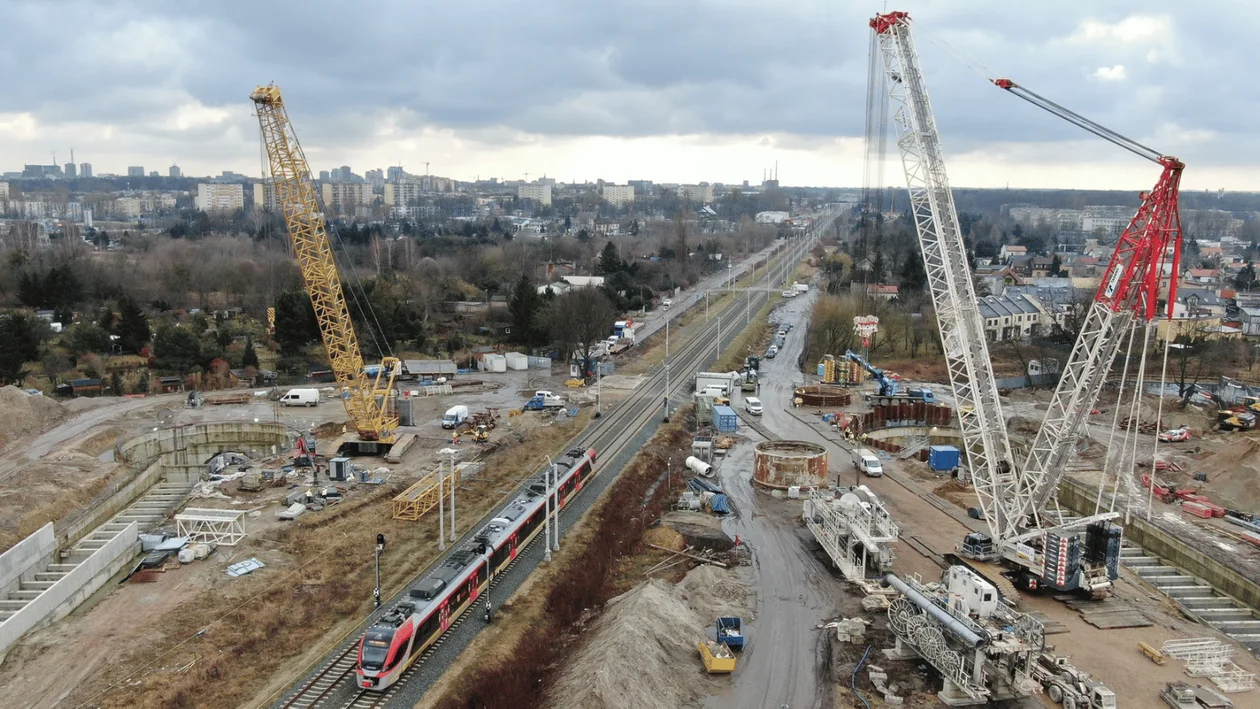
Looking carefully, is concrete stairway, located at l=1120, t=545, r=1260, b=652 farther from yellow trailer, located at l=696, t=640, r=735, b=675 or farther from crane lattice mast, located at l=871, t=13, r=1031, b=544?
yellow trailer, located at l=696, t=640, r=735, b=675

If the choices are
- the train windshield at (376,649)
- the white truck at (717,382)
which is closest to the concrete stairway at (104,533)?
the train windshield at (376,649)

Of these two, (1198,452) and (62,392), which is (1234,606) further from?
(62,392)

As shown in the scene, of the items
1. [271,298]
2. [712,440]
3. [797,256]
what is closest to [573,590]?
[712,440]

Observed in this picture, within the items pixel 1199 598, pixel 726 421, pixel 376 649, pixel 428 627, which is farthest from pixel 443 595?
pixel 726 421

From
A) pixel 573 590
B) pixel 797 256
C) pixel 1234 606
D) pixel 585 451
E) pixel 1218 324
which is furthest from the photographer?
pixel 797 256

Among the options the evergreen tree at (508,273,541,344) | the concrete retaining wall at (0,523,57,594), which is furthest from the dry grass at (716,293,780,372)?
the concrete retaining wall at (0,523,57,594)

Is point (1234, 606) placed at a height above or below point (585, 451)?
below
